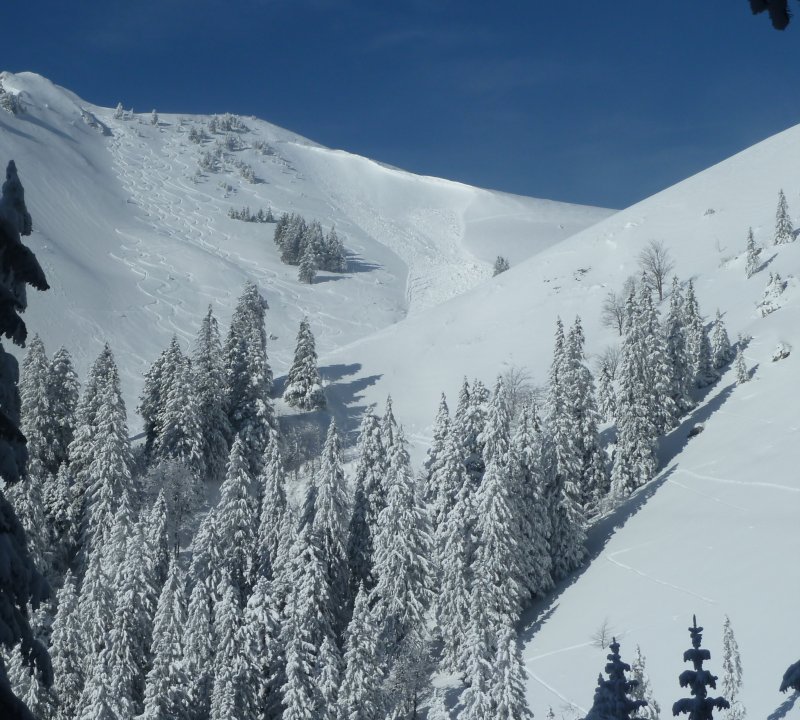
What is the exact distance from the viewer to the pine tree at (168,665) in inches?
1362

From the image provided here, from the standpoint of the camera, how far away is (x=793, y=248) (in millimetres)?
82812

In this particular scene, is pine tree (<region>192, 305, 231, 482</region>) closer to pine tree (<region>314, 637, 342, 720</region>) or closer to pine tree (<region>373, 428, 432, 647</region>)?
pine tree (<region>373, 428, 432, 647</region>)

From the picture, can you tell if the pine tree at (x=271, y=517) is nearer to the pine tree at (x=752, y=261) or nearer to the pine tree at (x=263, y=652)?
the pine tree at (x=263, y=652)

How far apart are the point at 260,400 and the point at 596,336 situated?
135ft

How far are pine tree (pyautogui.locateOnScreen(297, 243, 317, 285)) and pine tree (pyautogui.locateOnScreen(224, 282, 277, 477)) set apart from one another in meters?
66.0

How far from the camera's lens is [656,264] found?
94938mm

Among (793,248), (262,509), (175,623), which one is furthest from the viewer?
(793,248)

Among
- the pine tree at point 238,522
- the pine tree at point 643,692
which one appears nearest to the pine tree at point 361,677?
the pine tree at point 238,522

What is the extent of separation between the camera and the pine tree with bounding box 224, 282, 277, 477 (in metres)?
62.2

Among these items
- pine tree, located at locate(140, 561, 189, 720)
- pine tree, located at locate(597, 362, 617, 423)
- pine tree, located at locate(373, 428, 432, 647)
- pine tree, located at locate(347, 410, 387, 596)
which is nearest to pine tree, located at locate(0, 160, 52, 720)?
pine tree, located at locate(140, 561, 189, 720)

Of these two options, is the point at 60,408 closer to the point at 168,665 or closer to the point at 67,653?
the point at 67,653

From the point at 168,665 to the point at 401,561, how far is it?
1315 centimetres

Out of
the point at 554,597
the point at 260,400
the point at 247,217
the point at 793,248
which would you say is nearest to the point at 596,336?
the point at 793,248

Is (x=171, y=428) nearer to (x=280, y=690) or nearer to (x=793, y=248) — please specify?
(x=280, y=690)
